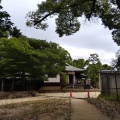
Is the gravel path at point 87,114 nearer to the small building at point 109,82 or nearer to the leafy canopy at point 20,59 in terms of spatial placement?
the small building at point 109,82

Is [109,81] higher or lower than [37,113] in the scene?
higher

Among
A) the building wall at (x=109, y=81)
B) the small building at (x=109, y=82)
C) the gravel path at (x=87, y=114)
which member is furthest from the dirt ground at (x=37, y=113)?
the building wall at (x=109, y=81)

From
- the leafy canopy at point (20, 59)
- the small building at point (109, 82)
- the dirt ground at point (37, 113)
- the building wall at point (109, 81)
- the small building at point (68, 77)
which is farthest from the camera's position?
the small building at point (68, 77)

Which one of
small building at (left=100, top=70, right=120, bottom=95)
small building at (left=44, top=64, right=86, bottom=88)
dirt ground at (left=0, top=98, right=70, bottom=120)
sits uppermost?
small building at (left=44, top=64, right=86, bottom=88)

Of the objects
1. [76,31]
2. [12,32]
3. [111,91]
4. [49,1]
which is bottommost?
[111,91]

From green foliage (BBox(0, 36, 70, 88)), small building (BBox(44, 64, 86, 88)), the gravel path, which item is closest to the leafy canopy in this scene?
green foliage (BBox(0, 36, 70, 88))

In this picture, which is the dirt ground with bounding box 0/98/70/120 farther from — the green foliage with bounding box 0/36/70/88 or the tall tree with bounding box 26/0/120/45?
the green foliage with bounding box 0/36/70/88

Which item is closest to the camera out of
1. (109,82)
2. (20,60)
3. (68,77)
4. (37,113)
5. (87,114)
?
(87,114)

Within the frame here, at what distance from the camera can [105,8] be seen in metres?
16.7

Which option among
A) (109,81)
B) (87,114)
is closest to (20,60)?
(109,81)

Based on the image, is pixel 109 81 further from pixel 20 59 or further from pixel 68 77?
pixel 68 77

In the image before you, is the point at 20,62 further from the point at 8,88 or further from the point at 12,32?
the point at 12,32

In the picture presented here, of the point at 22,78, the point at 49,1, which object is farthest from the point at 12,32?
the point at 22,78

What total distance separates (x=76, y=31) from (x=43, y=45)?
21.7m
